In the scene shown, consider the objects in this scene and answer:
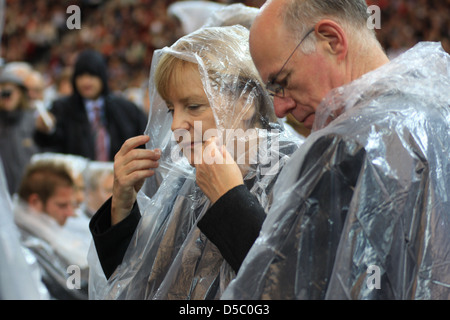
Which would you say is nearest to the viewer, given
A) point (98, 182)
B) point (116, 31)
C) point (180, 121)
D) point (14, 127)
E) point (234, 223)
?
point (234, 223)

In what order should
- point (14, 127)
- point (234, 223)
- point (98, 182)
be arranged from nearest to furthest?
point (234, 223)
point (98, 182)
point (14, 127)

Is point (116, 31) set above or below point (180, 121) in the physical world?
below

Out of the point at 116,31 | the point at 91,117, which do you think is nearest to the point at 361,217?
the point at 91,117

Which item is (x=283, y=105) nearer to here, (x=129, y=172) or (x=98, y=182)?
(x=129, y=172)

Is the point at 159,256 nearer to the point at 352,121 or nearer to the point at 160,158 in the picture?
the point at 160,158

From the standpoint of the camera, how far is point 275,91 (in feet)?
5.26

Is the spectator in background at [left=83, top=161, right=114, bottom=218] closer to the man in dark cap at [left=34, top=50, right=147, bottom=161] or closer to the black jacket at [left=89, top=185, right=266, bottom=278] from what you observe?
→ the man in dark cap at [left=34, top=50, right=147, bottom=161]

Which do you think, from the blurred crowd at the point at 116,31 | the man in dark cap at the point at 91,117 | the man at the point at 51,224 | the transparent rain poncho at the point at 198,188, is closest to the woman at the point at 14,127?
the man in dark cap at the point at 91,117

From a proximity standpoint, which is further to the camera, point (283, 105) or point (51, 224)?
point (51, 224)

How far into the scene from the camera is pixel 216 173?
1545mm

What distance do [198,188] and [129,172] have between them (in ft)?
0.65

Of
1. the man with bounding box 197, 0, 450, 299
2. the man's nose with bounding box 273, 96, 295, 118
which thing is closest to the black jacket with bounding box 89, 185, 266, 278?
the man with bounding box 197, 0, 450, 299
